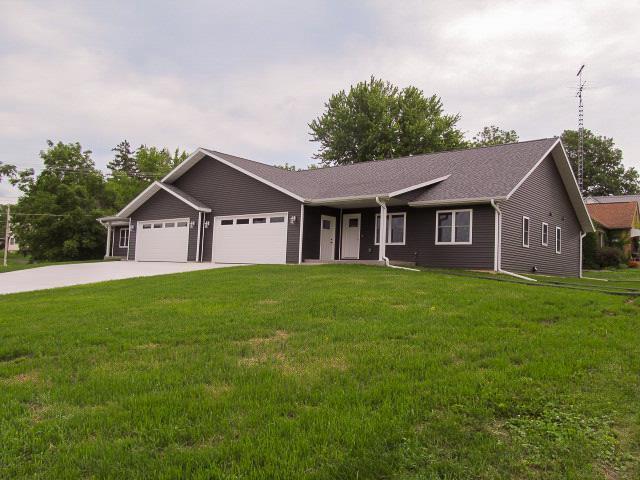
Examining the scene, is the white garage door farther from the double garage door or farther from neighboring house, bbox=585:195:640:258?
neighboring house, bbox=585:195:640:258

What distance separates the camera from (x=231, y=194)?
21875 millimetres

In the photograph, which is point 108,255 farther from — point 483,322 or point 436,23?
point 483,322

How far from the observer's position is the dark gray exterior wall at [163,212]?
22906 mm

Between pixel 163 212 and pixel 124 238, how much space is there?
8.69 m

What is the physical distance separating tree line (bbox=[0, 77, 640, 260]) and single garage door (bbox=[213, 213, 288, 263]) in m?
18.4

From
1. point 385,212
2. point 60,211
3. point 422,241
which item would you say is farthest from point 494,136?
point 60,211

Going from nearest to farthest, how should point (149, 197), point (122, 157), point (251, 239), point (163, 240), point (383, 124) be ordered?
point (251, 239) < point (163, 240) < point (149, 197) < point (383, 124) < point (122, 157)

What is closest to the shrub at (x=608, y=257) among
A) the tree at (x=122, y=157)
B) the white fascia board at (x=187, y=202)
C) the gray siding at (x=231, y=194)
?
the gray siding at (x=231, y=194)

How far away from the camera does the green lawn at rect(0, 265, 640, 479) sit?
3.11 metres

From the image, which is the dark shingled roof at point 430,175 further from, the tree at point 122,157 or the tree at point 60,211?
the tree at point 122,157

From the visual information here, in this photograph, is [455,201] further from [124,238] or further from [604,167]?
[604,167]

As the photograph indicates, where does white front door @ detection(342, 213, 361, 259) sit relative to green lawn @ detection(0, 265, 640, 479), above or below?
above

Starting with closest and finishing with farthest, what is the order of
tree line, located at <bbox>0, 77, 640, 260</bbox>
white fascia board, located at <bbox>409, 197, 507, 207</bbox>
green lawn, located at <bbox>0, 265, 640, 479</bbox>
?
green lawn, located at <bbox>0, 265, 640, 479</bbox> → white fascia board, located at <bbox>409, 197, 507, 207</bbox> → tree line, located at <bbox>0, 77, 640, 260</bbox>

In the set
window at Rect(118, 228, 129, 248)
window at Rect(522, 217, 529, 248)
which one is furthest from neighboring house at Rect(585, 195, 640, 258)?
window at Rect(118, 228, 129, 248)
